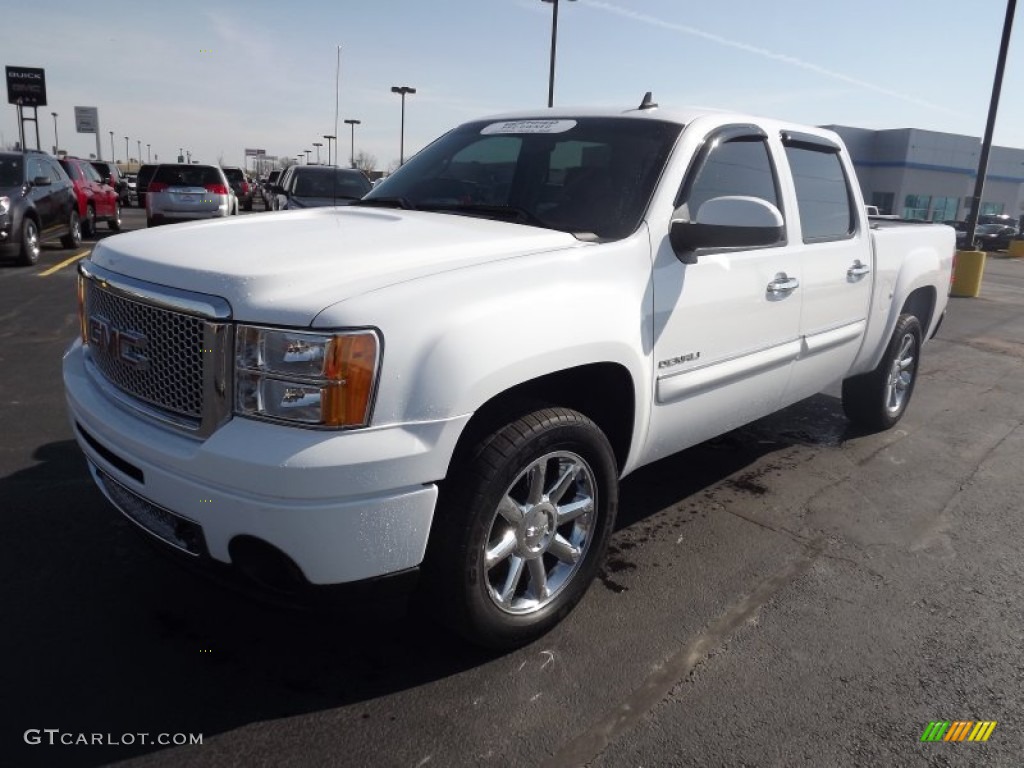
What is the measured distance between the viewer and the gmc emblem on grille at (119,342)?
2.44 metres

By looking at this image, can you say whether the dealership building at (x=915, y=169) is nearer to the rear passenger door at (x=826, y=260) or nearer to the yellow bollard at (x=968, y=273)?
the yellow bollard at (x=968, y=273)

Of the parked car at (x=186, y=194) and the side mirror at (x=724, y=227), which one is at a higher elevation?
the side mirror at (x=724, y=227)

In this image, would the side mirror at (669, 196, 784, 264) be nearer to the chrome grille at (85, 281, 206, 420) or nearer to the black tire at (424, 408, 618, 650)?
the black tire at (424, 408, 618, 650)

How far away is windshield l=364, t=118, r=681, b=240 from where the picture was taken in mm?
3105

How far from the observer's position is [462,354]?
7.22 ft

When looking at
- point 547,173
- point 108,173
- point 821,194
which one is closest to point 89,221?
point 108,173

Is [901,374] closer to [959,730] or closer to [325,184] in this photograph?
[959,730]

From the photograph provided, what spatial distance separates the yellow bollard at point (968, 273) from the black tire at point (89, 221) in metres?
16.5

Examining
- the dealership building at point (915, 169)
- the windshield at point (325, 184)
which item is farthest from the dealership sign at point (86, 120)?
the windshield at point (325, 184)

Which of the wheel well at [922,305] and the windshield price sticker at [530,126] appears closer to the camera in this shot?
the windshield price sticker at [530,126]

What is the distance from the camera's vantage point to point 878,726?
7.89 feet

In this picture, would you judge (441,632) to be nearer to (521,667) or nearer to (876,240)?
(521,667)

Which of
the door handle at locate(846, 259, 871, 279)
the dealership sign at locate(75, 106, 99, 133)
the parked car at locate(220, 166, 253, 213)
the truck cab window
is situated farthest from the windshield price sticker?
the dealership sign at locate(75, 106, 99, 133)

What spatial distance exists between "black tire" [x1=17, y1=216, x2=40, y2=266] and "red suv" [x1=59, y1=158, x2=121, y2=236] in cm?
270
